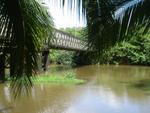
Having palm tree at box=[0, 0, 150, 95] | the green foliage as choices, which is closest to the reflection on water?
palm tree at box=[0, 0, 150, 95]

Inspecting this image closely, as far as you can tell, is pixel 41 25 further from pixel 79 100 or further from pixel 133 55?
pixel 133 55

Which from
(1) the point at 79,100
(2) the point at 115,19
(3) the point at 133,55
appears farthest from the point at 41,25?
(3) the point at 133,55

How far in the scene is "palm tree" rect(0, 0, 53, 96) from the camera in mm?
3580

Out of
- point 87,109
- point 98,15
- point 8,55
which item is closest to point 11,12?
point 8,55

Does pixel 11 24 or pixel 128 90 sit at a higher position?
pixel 11 24

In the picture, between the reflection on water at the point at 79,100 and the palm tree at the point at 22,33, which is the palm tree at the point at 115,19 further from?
the reflection on water at the point at 79,100

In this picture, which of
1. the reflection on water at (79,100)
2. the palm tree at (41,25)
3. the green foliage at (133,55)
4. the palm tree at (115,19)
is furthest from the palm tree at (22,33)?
the green foliage at (133,55)

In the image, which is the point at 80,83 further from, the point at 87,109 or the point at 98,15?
the point at 98,15

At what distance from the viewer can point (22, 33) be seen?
3602mm

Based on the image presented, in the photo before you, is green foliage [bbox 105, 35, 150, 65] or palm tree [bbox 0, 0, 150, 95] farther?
green foliage [bbox 105, 35, 150, 65]

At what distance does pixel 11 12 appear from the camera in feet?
11.7

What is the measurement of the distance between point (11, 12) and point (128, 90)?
60.1 ft

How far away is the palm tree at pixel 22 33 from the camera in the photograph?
3580mm

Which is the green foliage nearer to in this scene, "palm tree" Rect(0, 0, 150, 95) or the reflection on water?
the reflection on water
